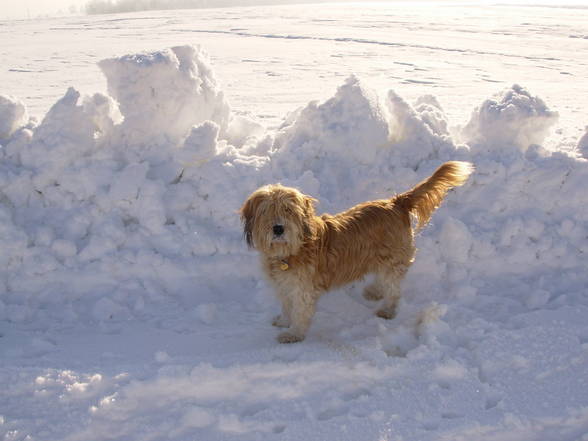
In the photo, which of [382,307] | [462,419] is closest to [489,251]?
[382,307]

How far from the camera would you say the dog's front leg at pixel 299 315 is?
4254 mm

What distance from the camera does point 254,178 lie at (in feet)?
18.2

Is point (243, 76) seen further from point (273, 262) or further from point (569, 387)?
point (569, 387)

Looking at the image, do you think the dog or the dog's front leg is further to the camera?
the dog's front leg

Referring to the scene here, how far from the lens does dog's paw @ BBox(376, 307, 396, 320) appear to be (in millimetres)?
4602

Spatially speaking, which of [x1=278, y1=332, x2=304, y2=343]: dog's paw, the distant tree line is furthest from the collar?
A: the distant tree line

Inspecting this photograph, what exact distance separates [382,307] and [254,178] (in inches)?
80.2

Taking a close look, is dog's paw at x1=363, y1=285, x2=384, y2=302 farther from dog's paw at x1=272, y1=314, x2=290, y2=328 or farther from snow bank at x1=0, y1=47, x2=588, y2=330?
dog's paw at x1=272, y1=314, x2=290, y2=328

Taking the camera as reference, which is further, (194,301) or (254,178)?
(254,178)

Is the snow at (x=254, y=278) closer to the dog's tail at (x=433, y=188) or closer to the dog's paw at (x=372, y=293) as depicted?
the dog's paw at (x=372, y=293)

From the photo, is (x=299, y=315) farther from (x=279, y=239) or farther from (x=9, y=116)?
(x=9, y=116)

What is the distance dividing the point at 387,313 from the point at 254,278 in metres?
1.39

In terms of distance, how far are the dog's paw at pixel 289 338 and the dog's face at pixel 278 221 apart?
0.75 meters

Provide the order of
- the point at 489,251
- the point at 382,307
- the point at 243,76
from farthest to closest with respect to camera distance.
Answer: the point at 243,76 < the point at 489,251 < the point at 382,307
